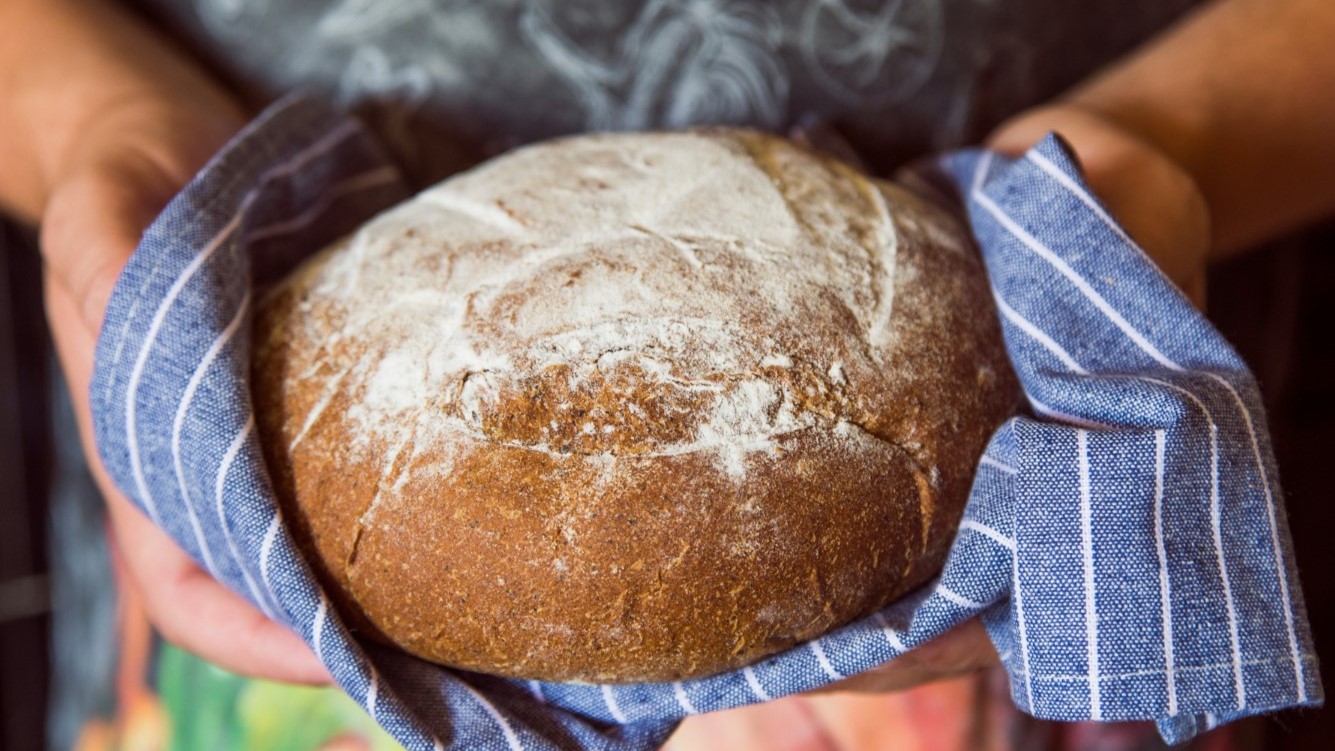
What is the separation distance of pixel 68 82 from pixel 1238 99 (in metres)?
1.05

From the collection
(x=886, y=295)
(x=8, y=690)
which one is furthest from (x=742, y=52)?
(x=8, y=690)

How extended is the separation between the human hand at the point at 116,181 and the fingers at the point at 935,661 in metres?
0.37

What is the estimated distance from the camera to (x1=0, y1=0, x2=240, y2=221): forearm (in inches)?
35.6

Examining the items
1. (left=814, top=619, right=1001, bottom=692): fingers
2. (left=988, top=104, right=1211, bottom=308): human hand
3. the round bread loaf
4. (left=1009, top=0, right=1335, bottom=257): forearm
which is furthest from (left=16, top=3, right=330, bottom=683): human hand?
(left=1009, top=0, right=1335, bottom=257): forearm

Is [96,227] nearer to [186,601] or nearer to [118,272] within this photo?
[118,272]

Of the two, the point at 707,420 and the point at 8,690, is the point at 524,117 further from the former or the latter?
the point at 8,690

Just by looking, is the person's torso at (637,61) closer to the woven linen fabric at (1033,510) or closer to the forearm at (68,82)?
the forearm at (68,82)

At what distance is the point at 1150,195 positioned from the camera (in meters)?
0.79

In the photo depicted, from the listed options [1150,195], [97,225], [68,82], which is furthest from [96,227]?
[1150,195]

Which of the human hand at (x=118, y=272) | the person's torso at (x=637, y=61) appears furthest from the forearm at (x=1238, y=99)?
the human hand at (x=118, y=272)

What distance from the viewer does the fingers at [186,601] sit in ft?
2.37

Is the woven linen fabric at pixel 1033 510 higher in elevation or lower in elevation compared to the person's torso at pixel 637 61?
lower

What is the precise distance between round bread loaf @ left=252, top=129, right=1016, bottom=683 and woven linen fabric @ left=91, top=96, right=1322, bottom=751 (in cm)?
3

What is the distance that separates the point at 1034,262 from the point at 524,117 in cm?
49
